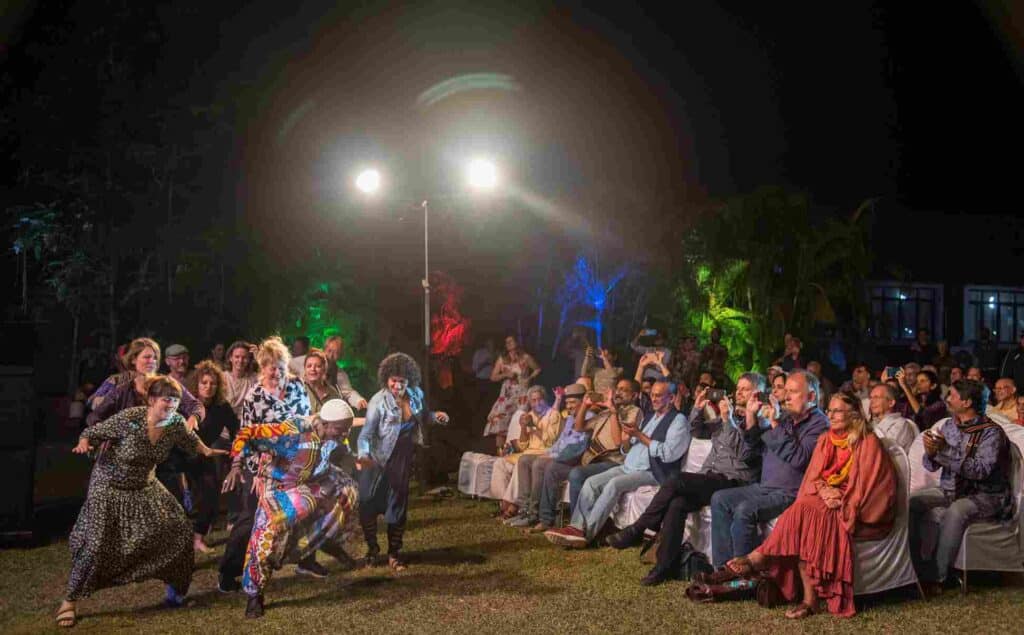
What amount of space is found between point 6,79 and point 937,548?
72.3 feet

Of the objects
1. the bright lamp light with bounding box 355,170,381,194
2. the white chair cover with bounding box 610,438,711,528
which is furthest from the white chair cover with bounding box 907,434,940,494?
the bright lamp light with bounding box 355,170,381,194

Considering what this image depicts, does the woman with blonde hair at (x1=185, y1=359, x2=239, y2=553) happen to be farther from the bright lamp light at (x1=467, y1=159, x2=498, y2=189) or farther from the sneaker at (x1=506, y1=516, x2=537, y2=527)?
the bright lamp light at (x1=467, y1=159, x2=498, y2=189)

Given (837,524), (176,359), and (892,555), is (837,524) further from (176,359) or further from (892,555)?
(176,359)

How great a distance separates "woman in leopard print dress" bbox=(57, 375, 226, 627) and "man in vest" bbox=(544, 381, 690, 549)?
11.0 ft

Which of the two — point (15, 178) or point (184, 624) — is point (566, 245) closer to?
point (15, 178)

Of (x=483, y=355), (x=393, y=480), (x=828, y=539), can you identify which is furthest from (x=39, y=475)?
(x=828, y=539)

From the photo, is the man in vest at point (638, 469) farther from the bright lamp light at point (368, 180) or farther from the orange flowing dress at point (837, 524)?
the bright lamp light at point (368, 180)

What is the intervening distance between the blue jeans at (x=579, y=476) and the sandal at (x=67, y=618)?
4151 millimetres

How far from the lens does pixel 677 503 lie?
685 cm

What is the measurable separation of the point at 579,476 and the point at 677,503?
1.69m

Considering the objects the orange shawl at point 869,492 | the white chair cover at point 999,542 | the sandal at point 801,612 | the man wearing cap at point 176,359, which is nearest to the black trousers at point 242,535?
the man wearing cap at point 176,359

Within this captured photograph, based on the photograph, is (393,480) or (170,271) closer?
(393,480)

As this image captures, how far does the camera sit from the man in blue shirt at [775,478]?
20.6ft

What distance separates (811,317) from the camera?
16.8m
